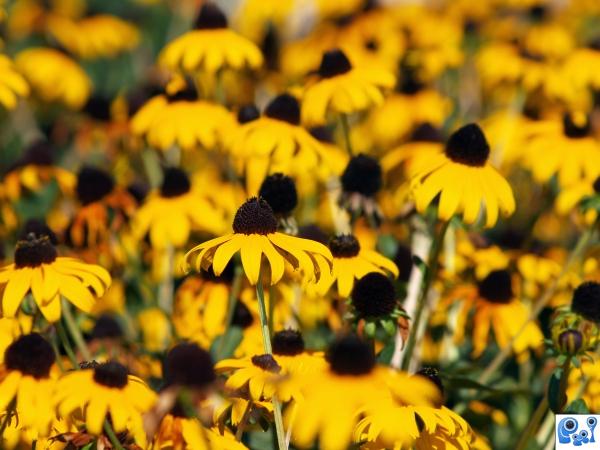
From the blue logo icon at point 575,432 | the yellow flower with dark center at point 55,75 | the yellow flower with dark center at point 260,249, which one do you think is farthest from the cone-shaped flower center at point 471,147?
the yellow flower with dark center at point 55,75

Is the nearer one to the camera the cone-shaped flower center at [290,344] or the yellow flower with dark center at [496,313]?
the cone-shaped flower center at [290,344]

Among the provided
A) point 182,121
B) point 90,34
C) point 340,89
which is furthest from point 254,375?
point 90,34

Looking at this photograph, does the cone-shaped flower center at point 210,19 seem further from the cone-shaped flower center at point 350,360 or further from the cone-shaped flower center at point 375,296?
the cone-shaped flower center at point 350,360

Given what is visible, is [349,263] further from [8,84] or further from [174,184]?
[8,84]

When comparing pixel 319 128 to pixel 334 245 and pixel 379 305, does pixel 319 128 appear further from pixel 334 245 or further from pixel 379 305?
pixel 379 305

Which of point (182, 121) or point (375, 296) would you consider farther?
point (182, 121)

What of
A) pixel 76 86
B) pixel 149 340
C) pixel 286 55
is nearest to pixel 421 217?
pixel 149 340

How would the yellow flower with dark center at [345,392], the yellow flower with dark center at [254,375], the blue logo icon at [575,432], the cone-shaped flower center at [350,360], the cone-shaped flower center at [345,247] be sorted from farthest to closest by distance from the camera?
1. the cone-shaped flower center at [345,247]
2. the blue logo icon at [575,432]
3. the yellow flower with dark center at [254,375]
4. the cone-shaped flower center at [350,360]
5. the yellow flower with dark center at [345,392]
